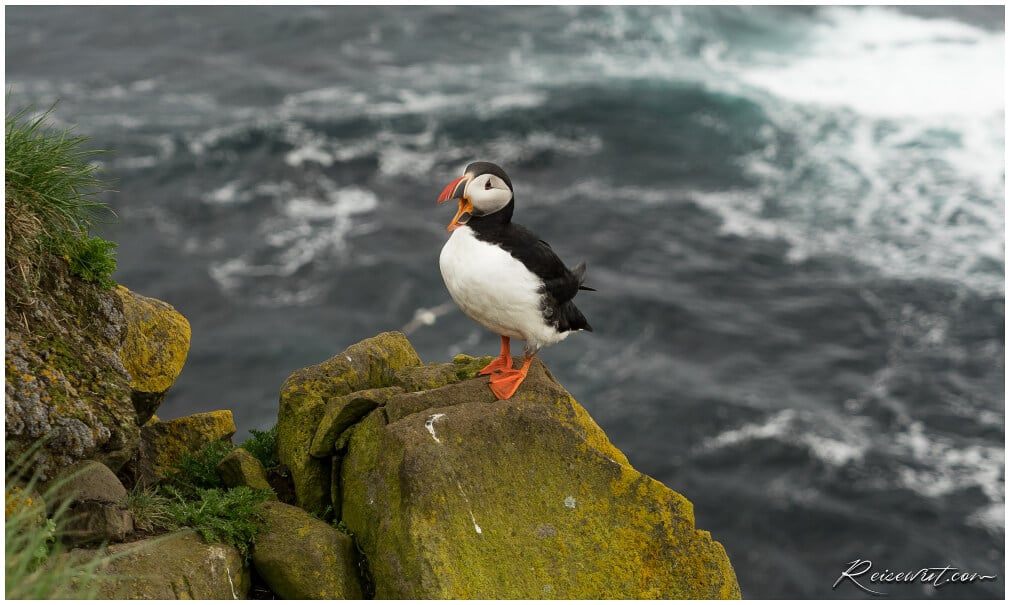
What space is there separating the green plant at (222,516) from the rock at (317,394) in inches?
30.4

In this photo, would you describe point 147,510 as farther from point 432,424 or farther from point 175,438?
point 432,424

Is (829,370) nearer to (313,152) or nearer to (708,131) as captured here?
(708,131)

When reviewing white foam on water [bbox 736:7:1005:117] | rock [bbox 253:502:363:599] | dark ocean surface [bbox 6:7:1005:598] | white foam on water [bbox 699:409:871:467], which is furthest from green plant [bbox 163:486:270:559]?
white foam on water [bbox 736:7:1005:117]

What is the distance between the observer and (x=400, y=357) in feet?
33.4

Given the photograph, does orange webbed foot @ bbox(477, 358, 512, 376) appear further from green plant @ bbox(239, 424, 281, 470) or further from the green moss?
the green moss

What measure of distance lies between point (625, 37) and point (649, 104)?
860 centimetres

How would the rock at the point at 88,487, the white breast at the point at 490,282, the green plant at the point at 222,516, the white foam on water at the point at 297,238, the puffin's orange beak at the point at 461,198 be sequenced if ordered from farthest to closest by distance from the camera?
the white foam on water at the point at 297,238
the white breast at the point at 490,282
the puffin's orange beak at the point at 461,198
the green plant at the point at 222,516
the rock at the point at 88,487

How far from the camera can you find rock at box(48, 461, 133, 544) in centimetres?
711

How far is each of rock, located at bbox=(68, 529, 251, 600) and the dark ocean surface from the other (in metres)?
13.6

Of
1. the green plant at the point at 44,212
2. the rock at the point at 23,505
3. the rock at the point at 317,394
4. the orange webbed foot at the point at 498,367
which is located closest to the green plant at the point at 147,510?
the rock at the point at 23,505

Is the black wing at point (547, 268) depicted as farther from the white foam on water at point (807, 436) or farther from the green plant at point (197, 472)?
the white foam on water at point (807, 436)

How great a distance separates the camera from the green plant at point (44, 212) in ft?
25.4

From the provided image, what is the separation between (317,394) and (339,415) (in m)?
0.69

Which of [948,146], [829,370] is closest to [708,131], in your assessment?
[948,146]
